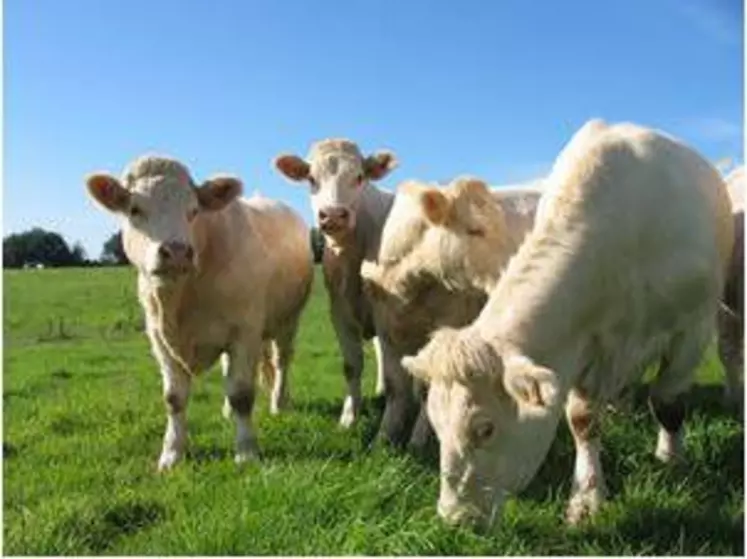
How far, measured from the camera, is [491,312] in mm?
7180

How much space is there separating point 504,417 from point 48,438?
5.64 m

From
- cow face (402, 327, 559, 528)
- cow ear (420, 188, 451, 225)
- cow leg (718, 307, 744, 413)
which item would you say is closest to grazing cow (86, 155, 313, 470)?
cow ear (420, 188, 451, 225)

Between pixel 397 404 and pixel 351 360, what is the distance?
5.41ft

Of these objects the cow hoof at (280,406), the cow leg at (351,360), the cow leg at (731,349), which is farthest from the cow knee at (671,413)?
the cow hoof at (280,406)

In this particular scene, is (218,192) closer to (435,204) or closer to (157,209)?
(157,209)

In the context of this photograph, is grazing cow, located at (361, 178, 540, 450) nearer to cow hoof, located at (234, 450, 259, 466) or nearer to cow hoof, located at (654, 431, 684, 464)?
cow hoof, located at (234, 450, 259, 466)

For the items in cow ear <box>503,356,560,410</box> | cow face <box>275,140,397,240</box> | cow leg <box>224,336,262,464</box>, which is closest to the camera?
cow ear <box>503,356,560,410</box>

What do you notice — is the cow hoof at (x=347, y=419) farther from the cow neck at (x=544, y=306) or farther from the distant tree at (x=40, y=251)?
the distant tree at (x=40, y=251)

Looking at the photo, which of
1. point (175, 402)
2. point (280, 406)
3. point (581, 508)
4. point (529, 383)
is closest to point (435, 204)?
point (175, 402)

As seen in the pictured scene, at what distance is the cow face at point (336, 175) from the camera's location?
1080 cm

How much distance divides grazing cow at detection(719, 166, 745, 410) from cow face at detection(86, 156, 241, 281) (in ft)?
14.6

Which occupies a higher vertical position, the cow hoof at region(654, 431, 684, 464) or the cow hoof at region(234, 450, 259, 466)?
the cow hoof at region(654, 431, 684, 464)

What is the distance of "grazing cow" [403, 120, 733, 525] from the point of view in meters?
6.66

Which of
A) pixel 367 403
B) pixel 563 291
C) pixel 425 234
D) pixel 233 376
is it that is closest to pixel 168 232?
pixel 233 376
